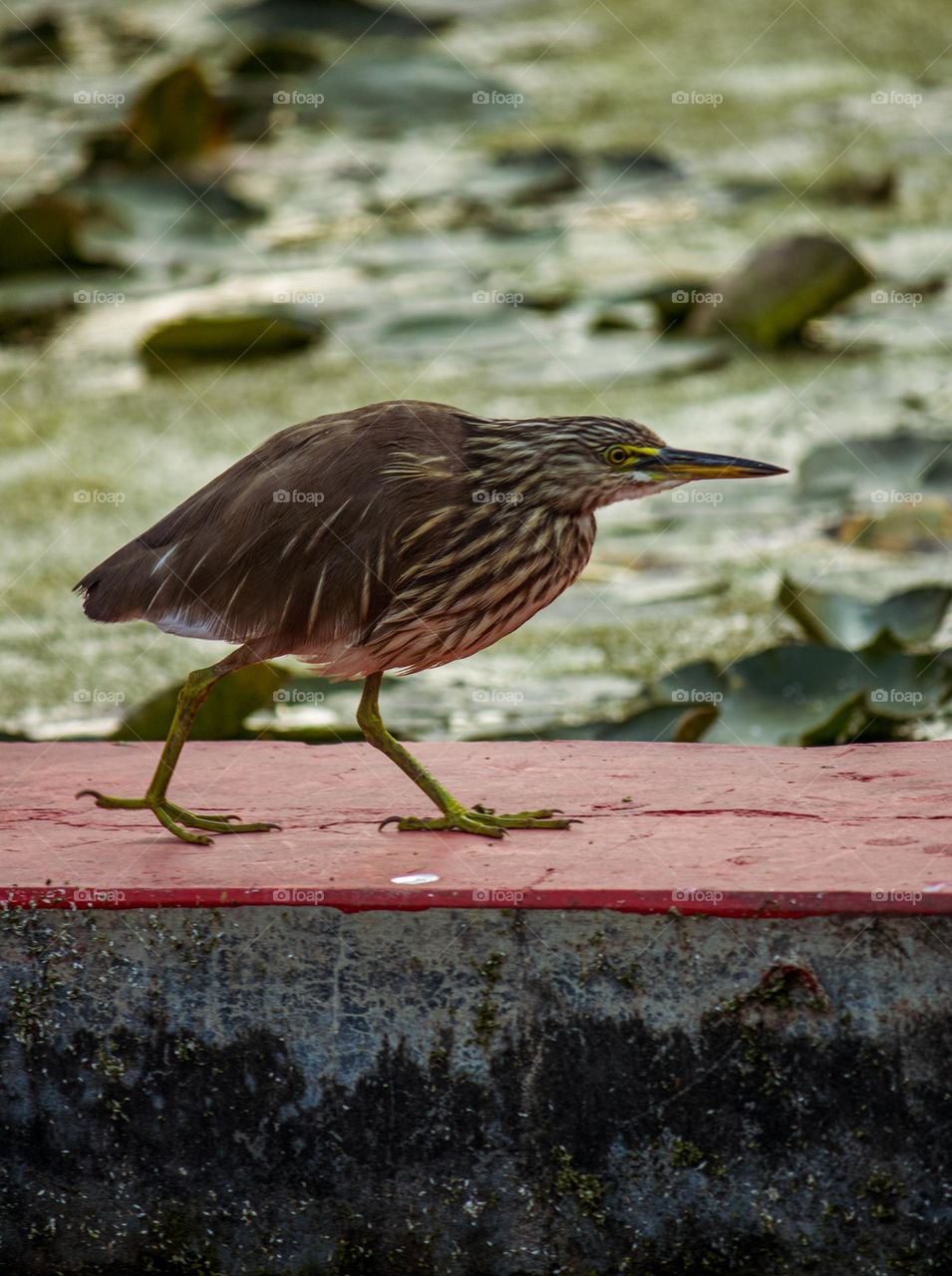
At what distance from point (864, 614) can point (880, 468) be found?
3.71ft

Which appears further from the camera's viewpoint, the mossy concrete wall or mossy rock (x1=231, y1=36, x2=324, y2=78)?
mossy rock (x1=231, y1=36, x2=324, y2=78)

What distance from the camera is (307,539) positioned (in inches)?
136

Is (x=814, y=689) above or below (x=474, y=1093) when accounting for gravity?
above

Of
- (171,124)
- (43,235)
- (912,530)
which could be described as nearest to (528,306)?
(43,235)

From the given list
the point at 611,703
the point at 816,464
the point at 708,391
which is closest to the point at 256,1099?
the point at 611,703

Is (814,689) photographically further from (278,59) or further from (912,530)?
(278,59)

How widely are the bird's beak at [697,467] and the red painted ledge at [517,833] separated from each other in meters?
0.55

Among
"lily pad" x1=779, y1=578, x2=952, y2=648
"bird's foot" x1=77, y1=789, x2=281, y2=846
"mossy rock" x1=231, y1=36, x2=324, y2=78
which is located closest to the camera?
"bird's foot" x1=77, y1=789, x2=281, y2=846

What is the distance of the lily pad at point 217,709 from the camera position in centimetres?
484

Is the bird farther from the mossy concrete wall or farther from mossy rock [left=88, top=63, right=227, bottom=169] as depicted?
mossy rock [left=88, top=63, right=227, bottom=169]

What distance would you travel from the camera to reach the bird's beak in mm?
3584

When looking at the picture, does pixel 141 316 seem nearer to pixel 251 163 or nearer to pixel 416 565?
pixel 251 163

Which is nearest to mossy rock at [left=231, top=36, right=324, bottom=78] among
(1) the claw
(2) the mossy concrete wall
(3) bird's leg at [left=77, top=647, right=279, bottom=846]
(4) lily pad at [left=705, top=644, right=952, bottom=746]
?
(4) lily pad at [left=705, top=644, right=952, bottom=746]

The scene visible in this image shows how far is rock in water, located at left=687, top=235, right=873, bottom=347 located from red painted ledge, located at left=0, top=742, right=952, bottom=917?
159 inches
